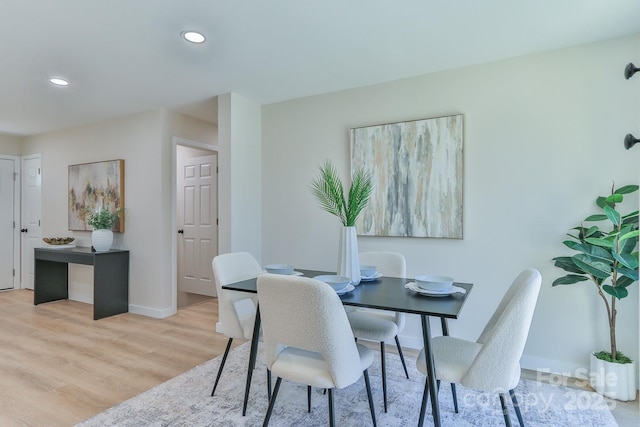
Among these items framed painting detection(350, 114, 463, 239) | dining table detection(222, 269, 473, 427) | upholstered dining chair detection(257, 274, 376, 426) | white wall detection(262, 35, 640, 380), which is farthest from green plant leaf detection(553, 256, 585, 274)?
upholstered dining chair detection(257, 274, 376, 426)

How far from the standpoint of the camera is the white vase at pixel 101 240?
4.07 m

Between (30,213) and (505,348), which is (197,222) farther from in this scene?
(505,348)

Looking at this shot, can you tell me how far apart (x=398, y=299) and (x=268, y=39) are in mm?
1926

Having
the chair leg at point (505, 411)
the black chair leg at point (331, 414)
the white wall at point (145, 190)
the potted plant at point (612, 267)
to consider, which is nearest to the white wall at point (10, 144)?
the white wall at point (145, 190)

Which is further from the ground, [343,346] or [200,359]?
[343,346]

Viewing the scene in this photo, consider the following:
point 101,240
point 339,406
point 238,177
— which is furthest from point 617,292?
point 101,240

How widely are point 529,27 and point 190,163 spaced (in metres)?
4.34

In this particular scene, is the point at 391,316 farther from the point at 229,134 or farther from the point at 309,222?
the point at 229,134

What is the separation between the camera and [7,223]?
541 centimetres

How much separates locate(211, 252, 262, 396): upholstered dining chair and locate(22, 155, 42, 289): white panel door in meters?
4.65

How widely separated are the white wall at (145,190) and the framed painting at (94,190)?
0.30ft

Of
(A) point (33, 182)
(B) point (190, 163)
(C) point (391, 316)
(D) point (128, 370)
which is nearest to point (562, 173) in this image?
(C) point (391, 316)

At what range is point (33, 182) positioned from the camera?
540 centimetres

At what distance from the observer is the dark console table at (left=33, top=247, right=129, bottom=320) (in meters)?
3.96
